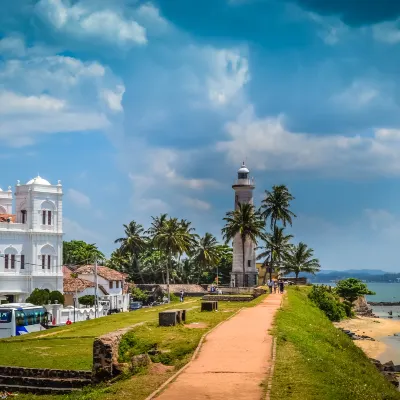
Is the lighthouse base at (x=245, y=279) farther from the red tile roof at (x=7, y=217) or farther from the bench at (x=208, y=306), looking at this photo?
the bench at (x=208, y=306)

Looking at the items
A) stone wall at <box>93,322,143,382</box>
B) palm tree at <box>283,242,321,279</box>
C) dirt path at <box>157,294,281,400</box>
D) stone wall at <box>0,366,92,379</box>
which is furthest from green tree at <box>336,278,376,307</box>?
stone wall at <box>93,322,143,382</box>

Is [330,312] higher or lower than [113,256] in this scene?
lower

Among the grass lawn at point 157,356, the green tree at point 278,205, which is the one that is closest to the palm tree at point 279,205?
the green tree at point 278,205

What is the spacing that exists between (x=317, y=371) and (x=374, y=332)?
49370 millimetres

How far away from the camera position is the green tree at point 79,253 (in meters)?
106

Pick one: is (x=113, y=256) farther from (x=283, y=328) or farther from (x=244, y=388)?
(x=244, y=388)

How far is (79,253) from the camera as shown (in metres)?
108

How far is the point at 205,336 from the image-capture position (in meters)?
26.2

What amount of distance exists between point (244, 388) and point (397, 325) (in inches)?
2613

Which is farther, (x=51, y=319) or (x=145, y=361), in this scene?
(x=51, y=319)

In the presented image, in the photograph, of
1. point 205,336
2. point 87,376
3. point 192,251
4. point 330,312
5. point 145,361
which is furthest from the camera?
point 192,251

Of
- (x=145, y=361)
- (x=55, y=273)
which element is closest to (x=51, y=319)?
(x=55, y=273)

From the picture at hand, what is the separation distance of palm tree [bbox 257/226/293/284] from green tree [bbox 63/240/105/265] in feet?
111

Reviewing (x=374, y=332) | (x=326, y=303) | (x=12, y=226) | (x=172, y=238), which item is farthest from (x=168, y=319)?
(x=172, y=238)
